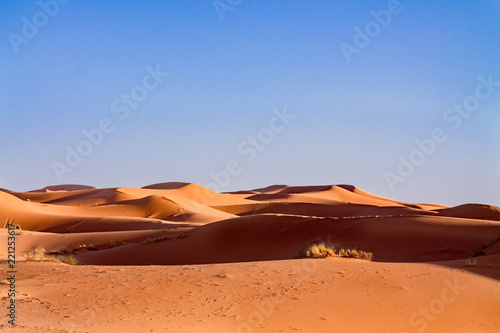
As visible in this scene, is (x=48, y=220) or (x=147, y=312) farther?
(x=48, y=220)

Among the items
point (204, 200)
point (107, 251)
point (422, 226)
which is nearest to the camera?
point (422, 226)

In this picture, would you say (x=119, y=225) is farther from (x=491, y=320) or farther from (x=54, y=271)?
(x=491, y=320)

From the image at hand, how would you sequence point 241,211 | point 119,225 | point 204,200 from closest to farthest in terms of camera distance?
point 119,225 < point 241,211 < point 204,200

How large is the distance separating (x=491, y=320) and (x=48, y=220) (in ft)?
110

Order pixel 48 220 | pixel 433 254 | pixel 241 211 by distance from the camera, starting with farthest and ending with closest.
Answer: pixel 241 211 < pixel 48 220 < pixel 433 254

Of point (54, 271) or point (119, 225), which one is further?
point (119, 225)

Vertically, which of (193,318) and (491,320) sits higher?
(193,318)

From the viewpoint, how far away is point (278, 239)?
2005cm

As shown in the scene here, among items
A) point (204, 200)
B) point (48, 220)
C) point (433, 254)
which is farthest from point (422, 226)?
point (204, 200)

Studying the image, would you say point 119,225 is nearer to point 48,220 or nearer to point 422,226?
point 48,220

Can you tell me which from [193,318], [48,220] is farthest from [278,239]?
[48,220]

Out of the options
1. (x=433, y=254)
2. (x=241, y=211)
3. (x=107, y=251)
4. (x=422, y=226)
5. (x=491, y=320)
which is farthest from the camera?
(x=241, y=211)

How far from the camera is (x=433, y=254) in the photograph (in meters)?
16.6

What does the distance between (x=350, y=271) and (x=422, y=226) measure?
993cm
